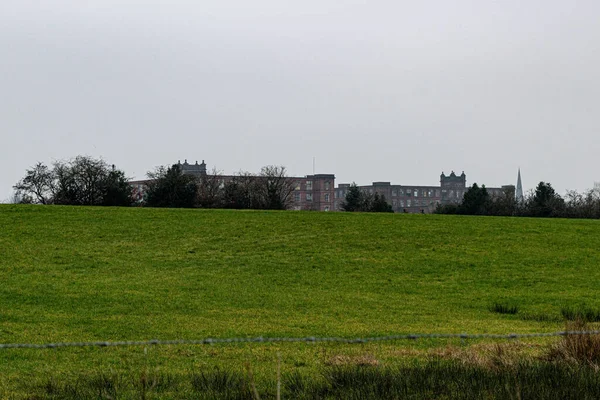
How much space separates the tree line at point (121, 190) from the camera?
60.1 meters

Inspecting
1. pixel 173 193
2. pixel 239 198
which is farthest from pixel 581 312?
pixel 239 198

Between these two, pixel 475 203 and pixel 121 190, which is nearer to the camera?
pixel 121 190

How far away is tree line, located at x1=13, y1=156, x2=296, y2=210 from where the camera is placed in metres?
60.1

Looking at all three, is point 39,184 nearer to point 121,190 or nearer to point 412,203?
point 121,190

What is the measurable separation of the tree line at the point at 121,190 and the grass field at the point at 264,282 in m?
20.4

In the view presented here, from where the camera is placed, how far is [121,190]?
60094mm

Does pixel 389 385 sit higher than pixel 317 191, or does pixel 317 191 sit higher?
pixel 317 191

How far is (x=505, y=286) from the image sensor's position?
24125mm

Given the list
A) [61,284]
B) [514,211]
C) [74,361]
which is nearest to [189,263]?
[61,284]

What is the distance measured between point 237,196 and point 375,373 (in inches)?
2343

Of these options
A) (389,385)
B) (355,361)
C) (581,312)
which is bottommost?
(581,312)

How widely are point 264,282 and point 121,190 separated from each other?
38.9 m

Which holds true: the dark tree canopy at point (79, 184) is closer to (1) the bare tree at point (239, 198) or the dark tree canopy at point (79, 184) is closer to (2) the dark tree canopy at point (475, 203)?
(1) the bare tree at point (239, 198)

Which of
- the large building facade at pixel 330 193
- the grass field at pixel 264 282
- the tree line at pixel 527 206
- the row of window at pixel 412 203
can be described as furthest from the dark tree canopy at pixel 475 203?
the row of window at pixel 412 203
